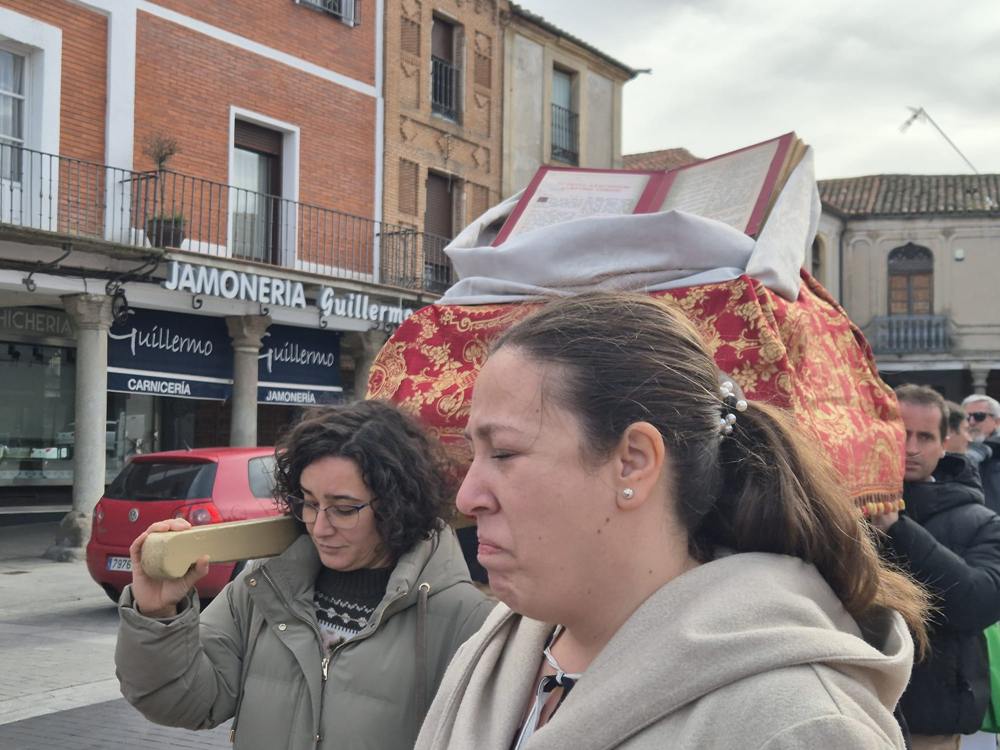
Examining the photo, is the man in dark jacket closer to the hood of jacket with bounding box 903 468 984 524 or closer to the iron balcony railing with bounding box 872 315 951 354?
the hood of jacket with bounding box 903 468 984 524

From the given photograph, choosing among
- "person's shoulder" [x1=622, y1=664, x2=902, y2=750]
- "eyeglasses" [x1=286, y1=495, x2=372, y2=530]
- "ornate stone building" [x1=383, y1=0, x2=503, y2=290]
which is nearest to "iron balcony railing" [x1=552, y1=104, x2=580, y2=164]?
"ornate stone building" [x1=383, y1=0, x2=503, y2=290]

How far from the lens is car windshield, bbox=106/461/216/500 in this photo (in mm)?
10531

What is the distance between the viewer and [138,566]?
2178 millimetres

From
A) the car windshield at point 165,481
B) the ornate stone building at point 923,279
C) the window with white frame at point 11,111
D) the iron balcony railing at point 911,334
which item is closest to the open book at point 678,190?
the car windshield at point 165,481

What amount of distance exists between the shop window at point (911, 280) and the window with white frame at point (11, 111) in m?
28.6

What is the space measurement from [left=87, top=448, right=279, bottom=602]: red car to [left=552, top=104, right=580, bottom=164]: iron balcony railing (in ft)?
50.2

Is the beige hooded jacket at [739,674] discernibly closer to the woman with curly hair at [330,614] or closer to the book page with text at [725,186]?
the woman with curly hair at [330,614]

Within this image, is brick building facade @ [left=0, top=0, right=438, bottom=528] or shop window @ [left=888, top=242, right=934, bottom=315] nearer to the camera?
brick building facade @ [left=0, top=0, right=438, bottom=528]

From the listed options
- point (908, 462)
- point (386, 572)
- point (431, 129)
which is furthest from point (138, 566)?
point (431, 129)

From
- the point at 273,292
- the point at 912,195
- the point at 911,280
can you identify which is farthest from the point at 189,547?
the point at 912,195

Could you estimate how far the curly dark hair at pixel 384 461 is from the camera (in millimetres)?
2621

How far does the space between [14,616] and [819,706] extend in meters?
10.9

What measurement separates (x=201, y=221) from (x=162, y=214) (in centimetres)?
112

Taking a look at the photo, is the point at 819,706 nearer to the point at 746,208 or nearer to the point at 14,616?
the point at 746,208
